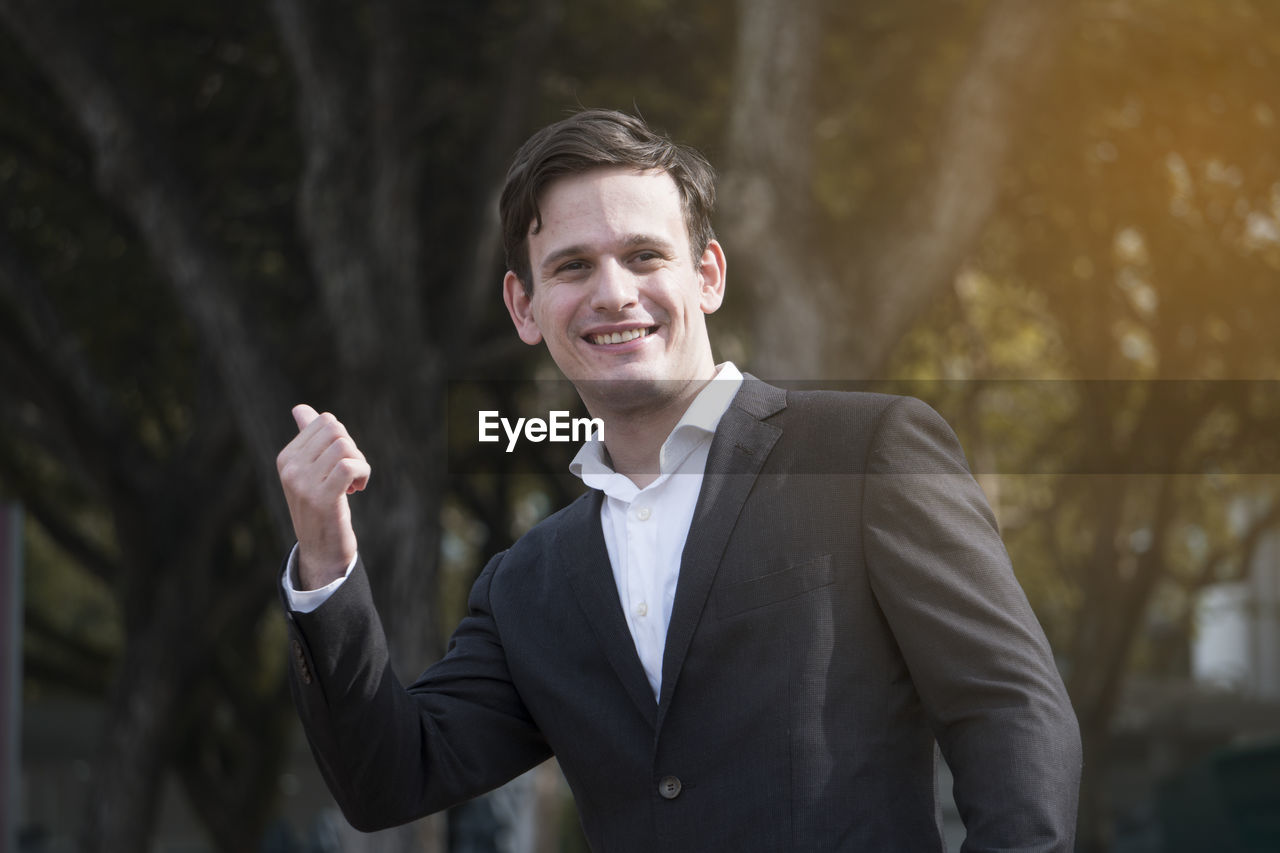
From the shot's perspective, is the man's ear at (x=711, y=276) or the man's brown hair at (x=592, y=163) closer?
the man's brown hair at (x=592, y=163)

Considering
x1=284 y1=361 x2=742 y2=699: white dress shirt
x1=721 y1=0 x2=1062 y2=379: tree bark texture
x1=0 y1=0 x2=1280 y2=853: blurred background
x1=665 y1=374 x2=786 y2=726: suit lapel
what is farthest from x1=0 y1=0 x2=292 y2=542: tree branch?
x1=665 y1=374 x2=786 y2=726: suit lapel

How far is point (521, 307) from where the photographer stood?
293cm

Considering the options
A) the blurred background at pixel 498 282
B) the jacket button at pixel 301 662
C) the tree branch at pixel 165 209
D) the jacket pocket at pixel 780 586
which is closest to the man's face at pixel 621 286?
the jacket pocket at pixel 780 586

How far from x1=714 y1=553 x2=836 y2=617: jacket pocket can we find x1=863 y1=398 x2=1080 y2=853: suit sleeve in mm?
73

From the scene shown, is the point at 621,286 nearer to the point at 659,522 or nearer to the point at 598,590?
the point at 659,522

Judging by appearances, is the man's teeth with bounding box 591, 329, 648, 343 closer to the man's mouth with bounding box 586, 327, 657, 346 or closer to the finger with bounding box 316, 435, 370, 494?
the man's mouth with bounding box 586, 327, 657, 346

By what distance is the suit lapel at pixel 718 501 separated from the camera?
8.18ft

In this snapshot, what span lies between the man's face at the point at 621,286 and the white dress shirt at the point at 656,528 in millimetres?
67

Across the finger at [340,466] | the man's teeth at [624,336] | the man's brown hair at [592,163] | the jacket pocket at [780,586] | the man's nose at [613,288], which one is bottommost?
the jacket pocket at [780,586]

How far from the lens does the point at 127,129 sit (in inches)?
341

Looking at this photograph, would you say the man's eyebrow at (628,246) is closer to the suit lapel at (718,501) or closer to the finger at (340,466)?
the suit lapel at (718,501)

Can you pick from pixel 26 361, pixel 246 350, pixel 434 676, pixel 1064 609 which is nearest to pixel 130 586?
pixel 26 361

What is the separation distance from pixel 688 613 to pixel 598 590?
8.4 inches

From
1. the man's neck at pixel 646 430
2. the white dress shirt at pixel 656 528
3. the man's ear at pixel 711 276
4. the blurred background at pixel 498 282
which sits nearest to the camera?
the white dress shirt at pixel 656 528
